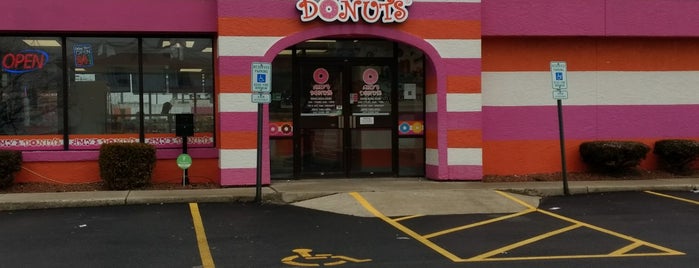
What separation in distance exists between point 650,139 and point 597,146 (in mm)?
1703

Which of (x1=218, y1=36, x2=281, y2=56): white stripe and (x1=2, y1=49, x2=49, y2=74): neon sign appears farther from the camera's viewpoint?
(x1=2, y1=49, x2=49, y2=74): neon sign

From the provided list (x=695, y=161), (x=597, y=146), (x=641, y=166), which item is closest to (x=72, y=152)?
(x=597, y=146)

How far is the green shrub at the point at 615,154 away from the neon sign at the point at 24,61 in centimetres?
1088

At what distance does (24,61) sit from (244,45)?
419 cm

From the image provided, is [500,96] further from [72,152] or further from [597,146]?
[72,152]

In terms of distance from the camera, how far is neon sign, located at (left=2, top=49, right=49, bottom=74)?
1172 centimetres

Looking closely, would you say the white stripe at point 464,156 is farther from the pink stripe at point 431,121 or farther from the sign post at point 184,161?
the sign post at point 184,161

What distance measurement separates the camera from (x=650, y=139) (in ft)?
44.3

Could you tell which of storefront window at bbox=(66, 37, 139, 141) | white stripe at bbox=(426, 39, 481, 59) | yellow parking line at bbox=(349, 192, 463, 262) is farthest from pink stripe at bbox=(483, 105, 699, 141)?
storefront window at bbox=(66, 37, 139, 141)

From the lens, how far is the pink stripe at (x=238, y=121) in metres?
11.5

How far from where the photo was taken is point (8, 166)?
36.2ft

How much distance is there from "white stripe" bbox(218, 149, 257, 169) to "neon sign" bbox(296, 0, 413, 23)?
270 cm

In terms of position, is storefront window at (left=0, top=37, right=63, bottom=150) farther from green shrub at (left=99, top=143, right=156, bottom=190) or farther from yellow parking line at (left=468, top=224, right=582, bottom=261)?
yellow parking line at (left=468, top=224, right=582, bottom=261)

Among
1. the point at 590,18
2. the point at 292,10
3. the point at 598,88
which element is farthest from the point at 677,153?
the point at 292,10
